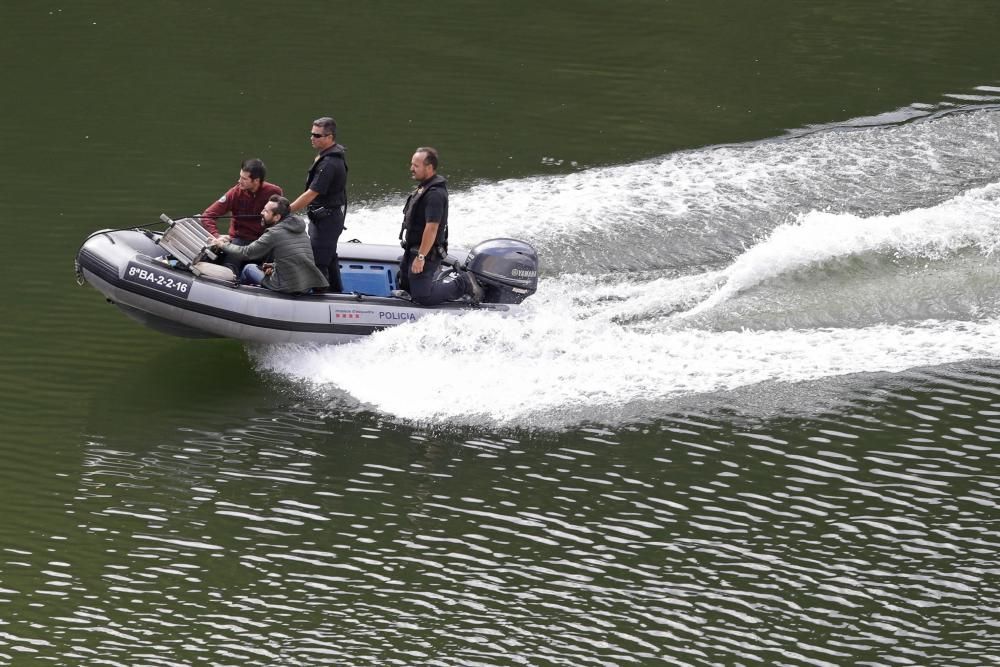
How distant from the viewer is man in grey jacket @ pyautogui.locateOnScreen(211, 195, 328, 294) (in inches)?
363

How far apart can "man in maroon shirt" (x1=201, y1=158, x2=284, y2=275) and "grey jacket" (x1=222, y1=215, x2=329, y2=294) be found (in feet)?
0.99

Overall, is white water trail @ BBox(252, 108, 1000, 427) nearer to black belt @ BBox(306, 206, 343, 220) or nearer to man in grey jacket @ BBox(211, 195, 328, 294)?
man in grey jacket @ BBox(211, 195, 328, 294)

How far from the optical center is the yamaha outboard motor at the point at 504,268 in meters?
9.84

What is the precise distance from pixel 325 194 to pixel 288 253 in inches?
19.1

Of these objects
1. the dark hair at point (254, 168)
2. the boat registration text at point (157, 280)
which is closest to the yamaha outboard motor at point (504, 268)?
the dark hair at point (254, 168)

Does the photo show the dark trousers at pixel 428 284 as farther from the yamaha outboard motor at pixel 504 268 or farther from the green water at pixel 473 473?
the green water at pixel 473 473

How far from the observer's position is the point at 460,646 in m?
6.62

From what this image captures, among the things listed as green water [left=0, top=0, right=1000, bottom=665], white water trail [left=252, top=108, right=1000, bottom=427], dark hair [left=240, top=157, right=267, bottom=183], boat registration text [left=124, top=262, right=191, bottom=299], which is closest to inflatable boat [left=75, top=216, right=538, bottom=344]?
boat registration text [left=124, top=262, right=191, bottom=299]

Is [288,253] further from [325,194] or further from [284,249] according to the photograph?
[325,194]

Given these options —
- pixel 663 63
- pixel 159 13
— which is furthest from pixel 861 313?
pixel 159 13

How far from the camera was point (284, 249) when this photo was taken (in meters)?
9.28

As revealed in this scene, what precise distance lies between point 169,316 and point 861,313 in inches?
197

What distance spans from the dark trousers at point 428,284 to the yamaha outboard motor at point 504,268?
0.18 m

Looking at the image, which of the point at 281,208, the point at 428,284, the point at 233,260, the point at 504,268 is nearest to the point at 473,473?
the point at 428,284
